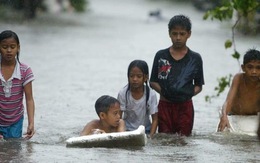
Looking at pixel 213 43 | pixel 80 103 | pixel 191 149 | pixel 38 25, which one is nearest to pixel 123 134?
pixel 191 149

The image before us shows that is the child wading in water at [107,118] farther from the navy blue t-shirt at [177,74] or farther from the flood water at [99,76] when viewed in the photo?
the navy blue t-shirt at [177,74]

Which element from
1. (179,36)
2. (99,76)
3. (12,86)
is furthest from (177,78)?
(99,76)

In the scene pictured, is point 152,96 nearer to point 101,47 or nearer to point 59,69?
point 59,69

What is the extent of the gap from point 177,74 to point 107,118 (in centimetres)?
105

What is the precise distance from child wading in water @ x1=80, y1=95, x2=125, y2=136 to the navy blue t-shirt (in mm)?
786

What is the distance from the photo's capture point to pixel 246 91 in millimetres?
9055

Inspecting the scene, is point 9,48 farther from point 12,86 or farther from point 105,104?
point 105,104

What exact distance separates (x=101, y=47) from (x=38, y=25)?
21.7 ft

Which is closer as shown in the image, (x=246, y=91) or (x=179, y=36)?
(x=179, y=36)

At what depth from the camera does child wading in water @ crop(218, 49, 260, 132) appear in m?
8.88

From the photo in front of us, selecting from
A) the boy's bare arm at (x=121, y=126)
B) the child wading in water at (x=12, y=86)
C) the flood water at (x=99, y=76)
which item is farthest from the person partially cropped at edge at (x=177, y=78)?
the child wading in water at (x=12, y=86)

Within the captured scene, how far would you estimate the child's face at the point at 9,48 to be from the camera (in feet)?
25.8

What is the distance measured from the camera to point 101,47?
Answer: 22438 millimetres

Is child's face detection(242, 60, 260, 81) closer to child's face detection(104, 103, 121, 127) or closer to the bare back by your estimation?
the bare back
